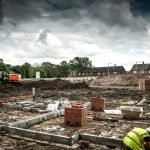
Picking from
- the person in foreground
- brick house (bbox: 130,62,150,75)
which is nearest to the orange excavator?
the person in foreground

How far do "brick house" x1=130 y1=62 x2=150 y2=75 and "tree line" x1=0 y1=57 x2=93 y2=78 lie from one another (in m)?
25.8

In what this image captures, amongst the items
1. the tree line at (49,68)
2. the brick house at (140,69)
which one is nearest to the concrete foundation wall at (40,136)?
the tree line at (49,68)

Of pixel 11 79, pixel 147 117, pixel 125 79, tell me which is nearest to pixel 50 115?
pixel 147 117

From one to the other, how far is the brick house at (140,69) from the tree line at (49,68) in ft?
84.6

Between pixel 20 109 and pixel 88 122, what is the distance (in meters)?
5.09

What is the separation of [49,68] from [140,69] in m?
36.7

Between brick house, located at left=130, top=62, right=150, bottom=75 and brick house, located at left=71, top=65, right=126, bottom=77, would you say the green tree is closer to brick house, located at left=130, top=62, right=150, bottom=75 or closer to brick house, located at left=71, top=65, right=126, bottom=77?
brick house, located at left=71, top=65, right=126, bottom=77

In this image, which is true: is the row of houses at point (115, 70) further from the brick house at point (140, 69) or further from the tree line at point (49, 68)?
the tree line at point (49, 68)

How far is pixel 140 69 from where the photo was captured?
95812 mm

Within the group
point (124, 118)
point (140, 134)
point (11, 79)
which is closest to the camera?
point (140, 134)

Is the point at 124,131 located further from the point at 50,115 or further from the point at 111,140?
the point at 50,115

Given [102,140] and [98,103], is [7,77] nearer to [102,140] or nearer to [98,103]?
[98,103]

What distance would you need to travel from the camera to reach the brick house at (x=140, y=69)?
92.9m

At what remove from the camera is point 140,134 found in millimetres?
5305
